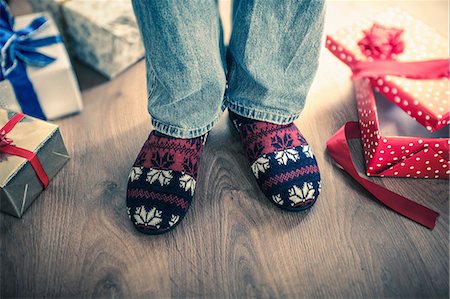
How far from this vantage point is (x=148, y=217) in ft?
2.25

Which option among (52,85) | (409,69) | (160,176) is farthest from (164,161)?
(409,69)

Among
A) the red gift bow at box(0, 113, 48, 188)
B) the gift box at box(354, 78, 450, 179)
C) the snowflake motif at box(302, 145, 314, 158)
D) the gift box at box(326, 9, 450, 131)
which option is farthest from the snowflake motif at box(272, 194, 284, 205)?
the red gift bow at box(0, 113, 48, 188)

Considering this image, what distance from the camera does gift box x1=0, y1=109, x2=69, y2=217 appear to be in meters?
0.67

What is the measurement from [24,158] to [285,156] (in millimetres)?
457

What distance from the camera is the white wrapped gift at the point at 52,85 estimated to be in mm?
798

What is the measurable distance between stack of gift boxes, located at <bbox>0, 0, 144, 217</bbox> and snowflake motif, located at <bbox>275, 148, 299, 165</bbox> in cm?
41

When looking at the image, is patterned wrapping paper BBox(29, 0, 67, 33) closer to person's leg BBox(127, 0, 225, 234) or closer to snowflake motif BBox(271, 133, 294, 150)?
person's leg BBox(127, 0, 225, 234)

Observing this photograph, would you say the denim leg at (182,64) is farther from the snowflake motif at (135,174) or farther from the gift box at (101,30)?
the gift box at (101,30)

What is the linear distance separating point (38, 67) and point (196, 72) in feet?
1.25

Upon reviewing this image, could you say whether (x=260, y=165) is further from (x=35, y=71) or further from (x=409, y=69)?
(x=35, y=71)

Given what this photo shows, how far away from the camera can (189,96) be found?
66cm

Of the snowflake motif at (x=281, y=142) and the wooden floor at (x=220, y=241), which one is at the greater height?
the snowflake motif at (x=281, y=142)

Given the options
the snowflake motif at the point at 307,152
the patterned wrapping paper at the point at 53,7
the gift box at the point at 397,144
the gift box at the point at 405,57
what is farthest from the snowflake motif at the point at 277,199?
the patterned wrapping paper at the point at 53,7

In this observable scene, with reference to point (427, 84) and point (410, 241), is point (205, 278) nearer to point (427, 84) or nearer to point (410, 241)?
point (410, 241)
